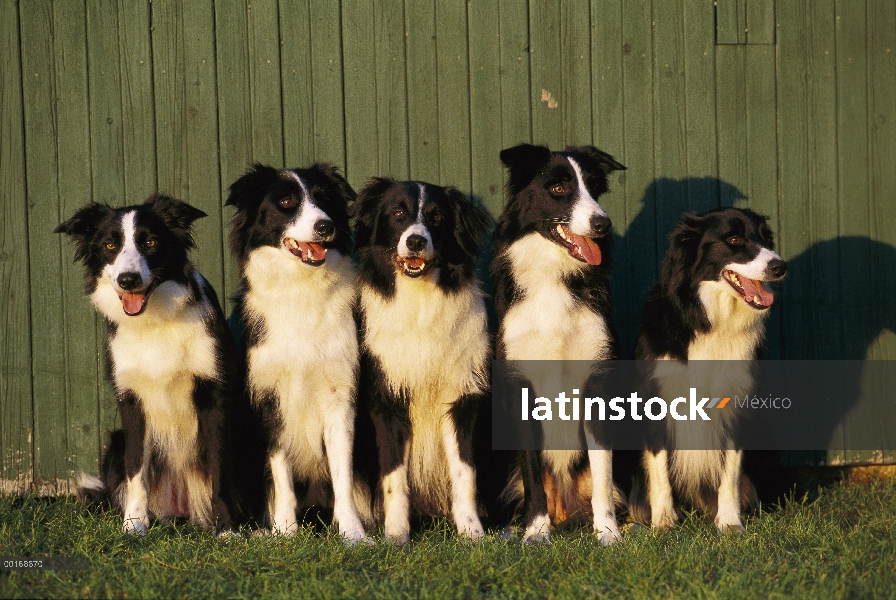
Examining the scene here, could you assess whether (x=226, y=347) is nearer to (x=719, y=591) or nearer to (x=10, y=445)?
(x=10, y=445)

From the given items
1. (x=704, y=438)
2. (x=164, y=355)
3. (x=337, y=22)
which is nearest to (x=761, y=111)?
(x=704, y=438)

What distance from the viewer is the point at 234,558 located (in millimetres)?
3840

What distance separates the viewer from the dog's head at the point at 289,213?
173 inches

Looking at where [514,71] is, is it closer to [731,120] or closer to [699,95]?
[699,95]

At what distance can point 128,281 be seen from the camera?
4.13 m

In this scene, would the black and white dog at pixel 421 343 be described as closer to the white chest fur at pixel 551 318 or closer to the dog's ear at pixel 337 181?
the dog's ear at pixel 337 181

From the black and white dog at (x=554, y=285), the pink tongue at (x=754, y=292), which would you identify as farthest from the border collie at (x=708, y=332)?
the black and white dog at (x=554, y=285)

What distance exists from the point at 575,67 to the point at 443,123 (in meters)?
0.88

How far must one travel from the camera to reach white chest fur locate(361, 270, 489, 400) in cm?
450

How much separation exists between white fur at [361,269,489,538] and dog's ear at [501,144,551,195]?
0.60m

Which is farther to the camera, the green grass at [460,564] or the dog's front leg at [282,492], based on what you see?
the dog's front leg at [282,492]

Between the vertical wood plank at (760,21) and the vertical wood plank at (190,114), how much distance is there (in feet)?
10.8

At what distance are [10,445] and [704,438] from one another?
3.93 meters

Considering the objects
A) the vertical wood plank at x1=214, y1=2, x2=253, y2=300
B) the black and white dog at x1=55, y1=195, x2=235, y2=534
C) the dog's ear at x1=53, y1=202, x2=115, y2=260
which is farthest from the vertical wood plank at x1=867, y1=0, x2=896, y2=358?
the dog's ear at x1=53, y1=202, x2=115, y2=260
